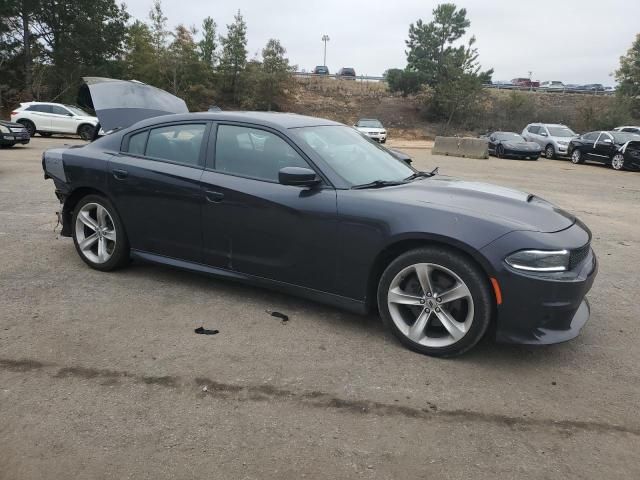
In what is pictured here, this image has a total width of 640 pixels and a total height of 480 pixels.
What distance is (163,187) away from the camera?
437cm

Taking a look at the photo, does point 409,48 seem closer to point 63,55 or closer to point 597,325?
point 63,55

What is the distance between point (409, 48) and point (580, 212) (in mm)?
46435

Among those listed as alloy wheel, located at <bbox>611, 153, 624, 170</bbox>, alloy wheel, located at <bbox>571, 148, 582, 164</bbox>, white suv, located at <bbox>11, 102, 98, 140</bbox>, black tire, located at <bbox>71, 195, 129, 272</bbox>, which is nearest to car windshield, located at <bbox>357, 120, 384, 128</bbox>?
alloy wheel, located at <bbox>571, 148, 582, 164</bbox>

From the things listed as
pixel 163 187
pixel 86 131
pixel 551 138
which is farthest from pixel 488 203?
pixel 551 138

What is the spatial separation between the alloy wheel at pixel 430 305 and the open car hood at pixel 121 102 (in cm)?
424

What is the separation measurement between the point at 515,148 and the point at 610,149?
391cm

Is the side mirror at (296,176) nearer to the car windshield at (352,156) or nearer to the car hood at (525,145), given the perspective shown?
the car windshield at (352,156)

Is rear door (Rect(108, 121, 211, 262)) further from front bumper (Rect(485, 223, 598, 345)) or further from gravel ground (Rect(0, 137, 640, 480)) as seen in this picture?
front bumper (Rect(485, 223, 598, 345))

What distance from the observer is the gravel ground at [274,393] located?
2447 millimetres

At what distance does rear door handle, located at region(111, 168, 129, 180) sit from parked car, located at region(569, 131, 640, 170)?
19659mm

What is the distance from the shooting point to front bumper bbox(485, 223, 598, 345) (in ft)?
10.3

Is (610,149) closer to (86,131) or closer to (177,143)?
(177,143)

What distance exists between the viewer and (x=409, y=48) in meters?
51.9

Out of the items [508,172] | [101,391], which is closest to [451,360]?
[101,391]
